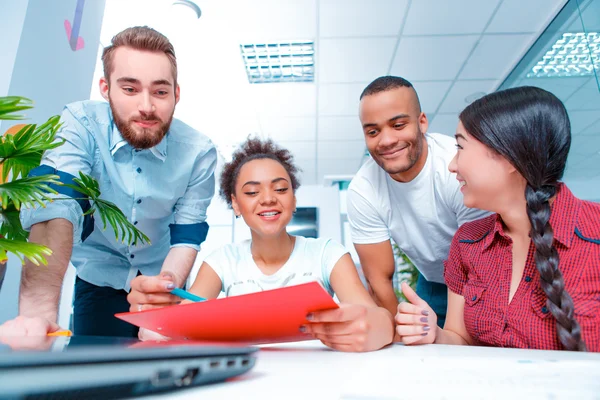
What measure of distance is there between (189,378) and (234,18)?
313 cm

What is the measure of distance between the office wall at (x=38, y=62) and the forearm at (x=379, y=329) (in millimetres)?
1509

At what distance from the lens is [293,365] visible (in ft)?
1.62

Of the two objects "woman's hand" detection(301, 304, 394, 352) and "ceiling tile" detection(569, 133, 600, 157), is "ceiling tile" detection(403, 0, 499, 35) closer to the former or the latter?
"ceiling tile" detection(569, 133, 600, 157)

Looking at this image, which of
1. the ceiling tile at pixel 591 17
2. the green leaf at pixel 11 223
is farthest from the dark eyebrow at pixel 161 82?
the ceiling tile at pixel 591 17

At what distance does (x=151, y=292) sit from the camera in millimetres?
882

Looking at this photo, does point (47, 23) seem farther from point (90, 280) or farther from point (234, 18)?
point (234, 18)

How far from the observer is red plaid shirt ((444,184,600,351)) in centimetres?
81

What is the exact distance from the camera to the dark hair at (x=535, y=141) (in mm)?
865

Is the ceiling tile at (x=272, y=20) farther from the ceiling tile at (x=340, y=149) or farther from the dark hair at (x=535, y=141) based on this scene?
the dark hair at (x=535, y=141)

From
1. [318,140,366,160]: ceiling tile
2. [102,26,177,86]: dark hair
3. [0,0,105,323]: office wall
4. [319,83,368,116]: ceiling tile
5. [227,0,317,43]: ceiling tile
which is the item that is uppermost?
[227,0,317,43]: ceiling tile

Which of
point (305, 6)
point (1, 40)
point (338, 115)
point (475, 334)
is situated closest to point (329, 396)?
point (475, 334)

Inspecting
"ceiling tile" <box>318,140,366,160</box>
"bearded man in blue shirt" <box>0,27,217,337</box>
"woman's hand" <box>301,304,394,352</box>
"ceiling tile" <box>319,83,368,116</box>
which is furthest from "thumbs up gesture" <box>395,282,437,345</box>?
"ceiling tile" <box>318,140,366,160</box>

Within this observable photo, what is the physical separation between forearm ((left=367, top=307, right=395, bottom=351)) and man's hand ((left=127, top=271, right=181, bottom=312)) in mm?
414

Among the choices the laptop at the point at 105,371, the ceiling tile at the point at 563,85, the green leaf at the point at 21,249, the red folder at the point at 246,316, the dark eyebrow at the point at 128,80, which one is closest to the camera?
the laptop at the point at 105,371
